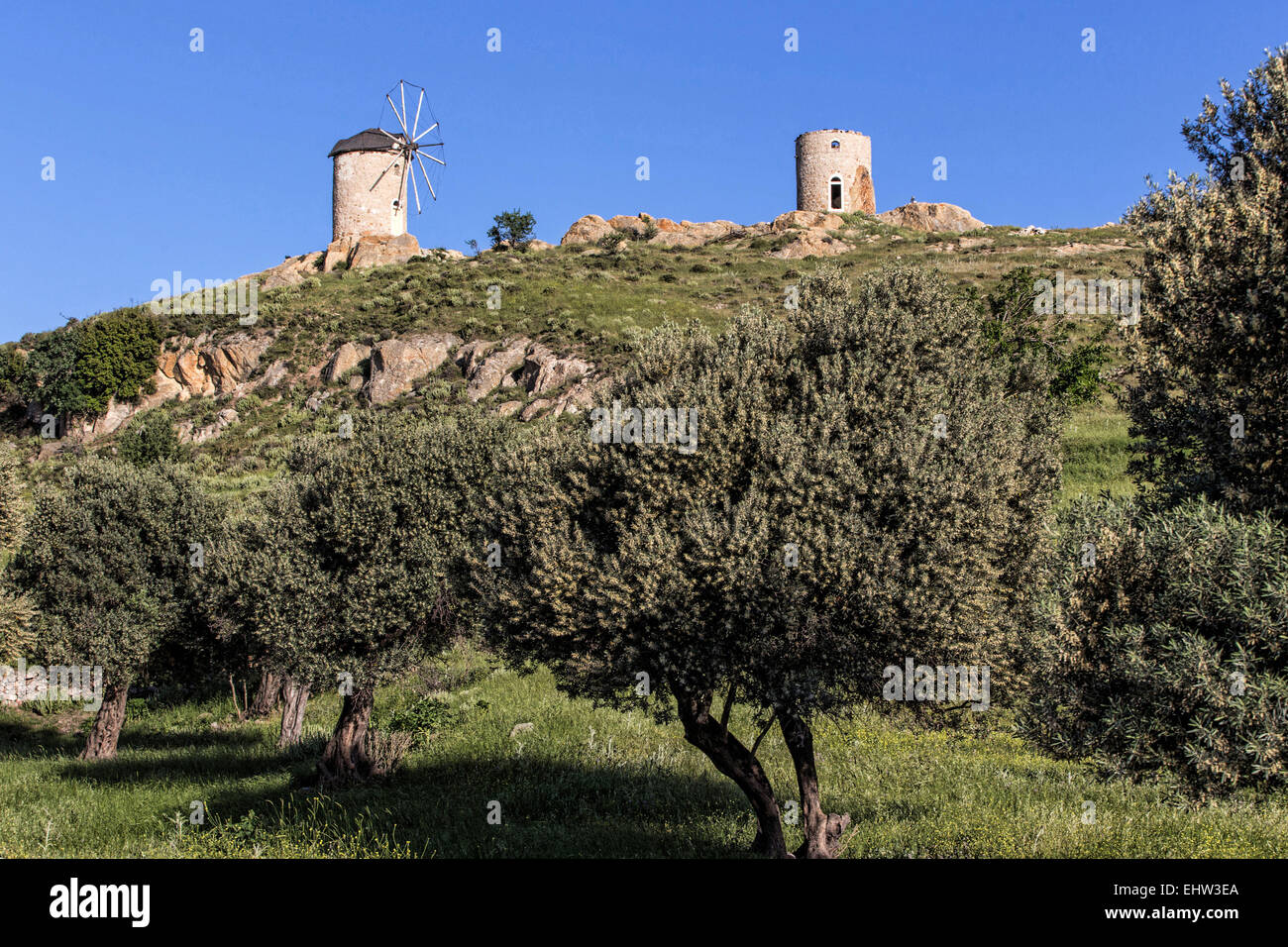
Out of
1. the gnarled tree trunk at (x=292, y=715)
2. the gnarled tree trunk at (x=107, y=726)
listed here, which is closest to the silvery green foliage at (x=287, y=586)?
the gnarled tree trunk at (x=292, y=715)

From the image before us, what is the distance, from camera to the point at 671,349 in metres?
18.0

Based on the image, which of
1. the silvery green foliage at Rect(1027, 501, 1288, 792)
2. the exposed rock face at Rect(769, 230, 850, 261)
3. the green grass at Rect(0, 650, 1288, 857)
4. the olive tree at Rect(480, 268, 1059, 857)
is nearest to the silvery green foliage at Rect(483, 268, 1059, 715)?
the olive tree at Rect(480, 268, 1059, 857)

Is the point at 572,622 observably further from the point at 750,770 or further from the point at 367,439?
the point at 367,439

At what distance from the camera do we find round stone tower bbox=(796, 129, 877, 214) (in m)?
132

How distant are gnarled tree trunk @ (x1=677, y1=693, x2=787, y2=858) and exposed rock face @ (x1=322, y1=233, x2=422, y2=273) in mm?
102317

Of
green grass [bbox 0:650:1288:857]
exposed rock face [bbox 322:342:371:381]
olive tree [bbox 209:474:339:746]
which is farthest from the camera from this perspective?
exposed rock face [bbox 322:342:371:381]

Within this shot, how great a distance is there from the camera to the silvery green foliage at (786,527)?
1455 cm

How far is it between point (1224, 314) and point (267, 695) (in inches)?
1454

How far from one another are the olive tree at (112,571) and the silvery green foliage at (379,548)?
7.52 m

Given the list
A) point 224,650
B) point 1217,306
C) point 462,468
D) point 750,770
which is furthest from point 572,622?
point 224,650

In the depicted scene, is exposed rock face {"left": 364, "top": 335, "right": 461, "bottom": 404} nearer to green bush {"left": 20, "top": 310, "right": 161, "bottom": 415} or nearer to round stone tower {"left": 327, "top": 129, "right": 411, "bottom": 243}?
green bush {"left": 20, "top": 310, "right": 161, "bottom": 415}

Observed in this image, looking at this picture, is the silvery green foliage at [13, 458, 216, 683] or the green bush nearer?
the silvery green foliage at [13, 458, 216, 683]

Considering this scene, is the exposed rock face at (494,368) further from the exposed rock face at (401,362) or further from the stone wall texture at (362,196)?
the stone wall texture at (362,196)
